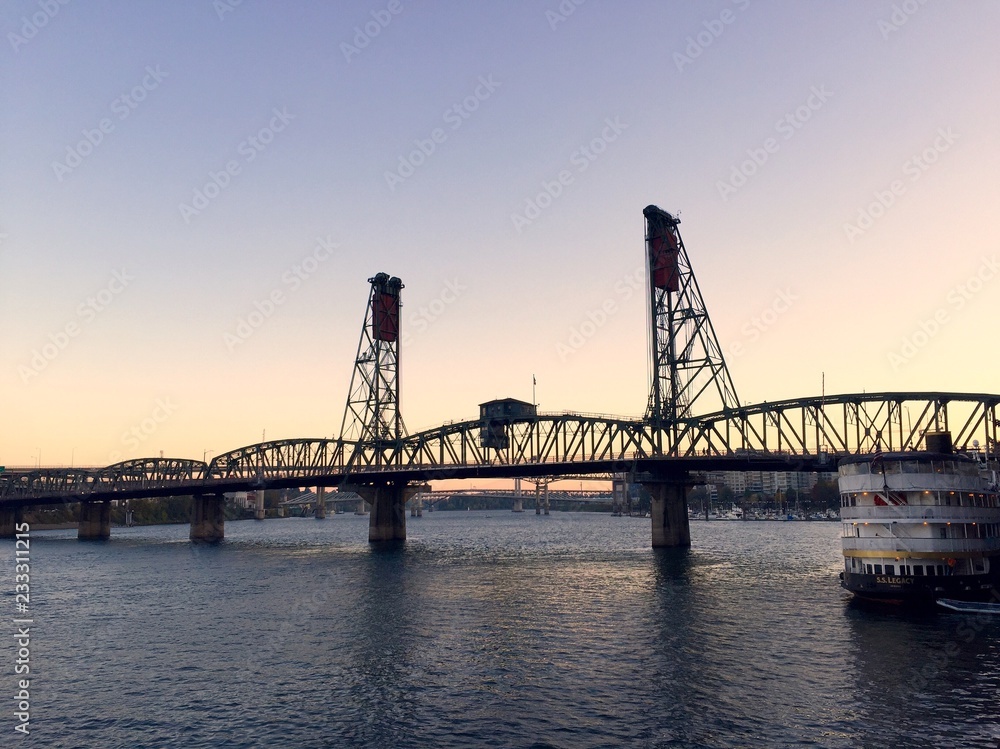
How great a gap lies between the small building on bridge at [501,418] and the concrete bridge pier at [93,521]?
102456mm

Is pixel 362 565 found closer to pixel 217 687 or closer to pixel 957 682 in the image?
pixel 217 687

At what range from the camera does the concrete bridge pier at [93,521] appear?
174 metres

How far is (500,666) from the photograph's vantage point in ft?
142

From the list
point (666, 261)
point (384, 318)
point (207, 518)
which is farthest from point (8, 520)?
point (666, 261)

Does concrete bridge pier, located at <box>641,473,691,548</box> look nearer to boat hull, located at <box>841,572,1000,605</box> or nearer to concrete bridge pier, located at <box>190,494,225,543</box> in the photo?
boat hull, located at <box>841,572,1000,605</box>

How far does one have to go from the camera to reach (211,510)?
16225 cm

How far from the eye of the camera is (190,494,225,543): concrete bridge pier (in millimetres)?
158750

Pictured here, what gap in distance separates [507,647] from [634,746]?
18.8 meters

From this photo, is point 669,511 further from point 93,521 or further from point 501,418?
point 93,521

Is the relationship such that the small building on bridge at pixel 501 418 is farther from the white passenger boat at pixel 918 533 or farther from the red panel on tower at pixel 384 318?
the white passenger boat at pixel 918 533

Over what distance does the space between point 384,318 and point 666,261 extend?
64.8 m

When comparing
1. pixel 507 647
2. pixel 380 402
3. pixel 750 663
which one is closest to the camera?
pixel 750 663

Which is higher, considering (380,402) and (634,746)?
(380,402)

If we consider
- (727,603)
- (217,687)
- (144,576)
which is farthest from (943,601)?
(144,576)
